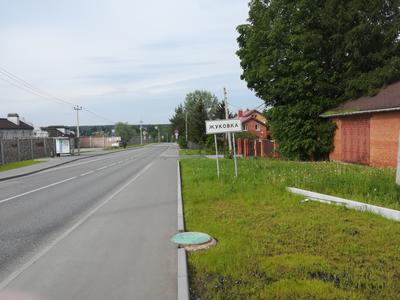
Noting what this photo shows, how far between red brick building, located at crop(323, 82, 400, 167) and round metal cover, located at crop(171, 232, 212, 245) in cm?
1442

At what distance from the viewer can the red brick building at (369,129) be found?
19.9 meters

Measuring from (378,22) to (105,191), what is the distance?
20.9 meters

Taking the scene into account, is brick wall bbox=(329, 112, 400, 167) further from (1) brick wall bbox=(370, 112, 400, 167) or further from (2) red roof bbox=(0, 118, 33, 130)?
(2) red roof bbox=(0, 118, 33, 130)

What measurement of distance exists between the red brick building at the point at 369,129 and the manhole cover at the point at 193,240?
14.5m

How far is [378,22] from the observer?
1062 inches

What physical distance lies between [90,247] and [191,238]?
5.54ft

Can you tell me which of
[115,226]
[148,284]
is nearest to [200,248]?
[148,284]

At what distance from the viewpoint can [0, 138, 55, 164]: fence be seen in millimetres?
35081

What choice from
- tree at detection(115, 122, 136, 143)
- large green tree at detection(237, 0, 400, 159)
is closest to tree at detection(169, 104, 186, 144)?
tree at detection(115, 122, 136, 143)

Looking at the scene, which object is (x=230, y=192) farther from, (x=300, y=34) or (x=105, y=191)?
(x=300, y=34)

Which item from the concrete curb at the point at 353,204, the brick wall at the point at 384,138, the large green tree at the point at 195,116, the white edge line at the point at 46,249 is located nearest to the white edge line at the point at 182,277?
the white edge line at the point at 46,249

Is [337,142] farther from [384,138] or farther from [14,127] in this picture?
[14,127]

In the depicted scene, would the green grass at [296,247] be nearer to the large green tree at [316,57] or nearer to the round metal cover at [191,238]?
the round metal cover at [191,238]

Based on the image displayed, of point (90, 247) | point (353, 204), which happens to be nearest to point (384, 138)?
point (353, 204)
